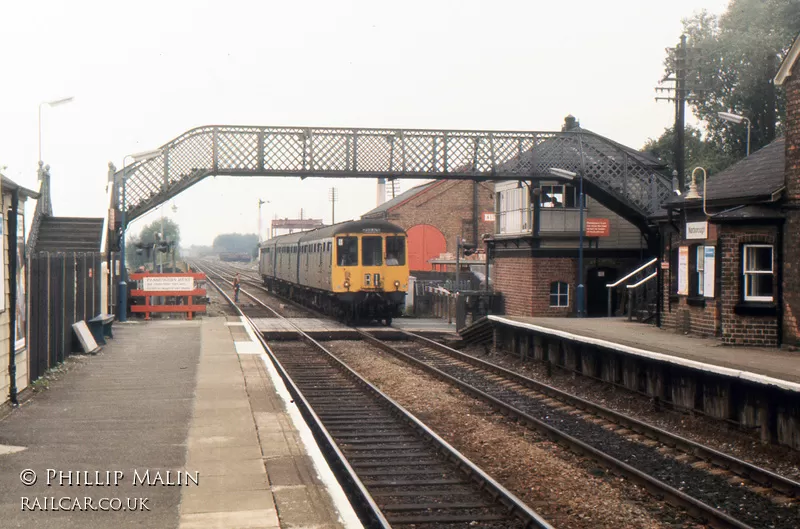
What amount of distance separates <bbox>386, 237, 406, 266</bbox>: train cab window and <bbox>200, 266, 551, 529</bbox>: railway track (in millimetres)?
12108

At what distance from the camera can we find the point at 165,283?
27.1 metres

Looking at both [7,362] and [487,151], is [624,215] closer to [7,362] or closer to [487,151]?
[487,151]

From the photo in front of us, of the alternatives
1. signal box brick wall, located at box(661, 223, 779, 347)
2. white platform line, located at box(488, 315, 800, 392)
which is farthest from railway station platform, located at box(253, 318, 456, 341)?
signal box brick wall, located at box(661, 223, 779, 347)

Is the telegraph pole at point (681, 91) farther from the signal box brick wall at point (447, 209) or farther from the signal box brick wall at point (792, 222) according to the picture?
the signal box brick wall at point (447, 209)

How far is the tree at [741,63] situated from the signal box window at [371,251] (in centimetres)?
2456

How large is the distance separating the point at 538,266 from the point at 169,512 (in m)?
23.4

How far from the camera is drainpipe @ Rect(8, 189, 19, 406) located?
34.6ft

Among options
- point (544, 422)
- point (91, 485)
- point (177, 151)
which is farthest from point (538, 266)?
point (91, 485)

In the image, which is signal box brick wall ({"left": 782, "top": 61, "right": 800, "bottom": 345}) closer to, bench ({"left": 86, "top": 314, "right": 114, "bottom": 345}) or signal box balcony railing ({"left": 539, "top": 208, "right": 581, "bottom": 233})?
bench ({"left": 86, "top": 314, "right": 114, "bottom": 345})

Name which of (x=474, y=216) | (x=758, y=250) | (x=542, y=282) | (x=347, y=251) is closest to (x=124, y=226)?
(x=347, y=251)

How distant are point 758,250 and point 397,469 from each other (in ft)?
29.1

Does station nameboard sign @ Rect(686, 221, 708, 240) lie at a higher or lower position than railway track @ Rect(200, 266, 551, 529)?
higher

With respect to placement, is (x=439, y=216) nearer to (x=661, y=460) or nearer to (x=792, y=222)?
(x=792, y=222)

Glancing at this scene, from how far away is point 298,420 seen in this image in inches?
405
